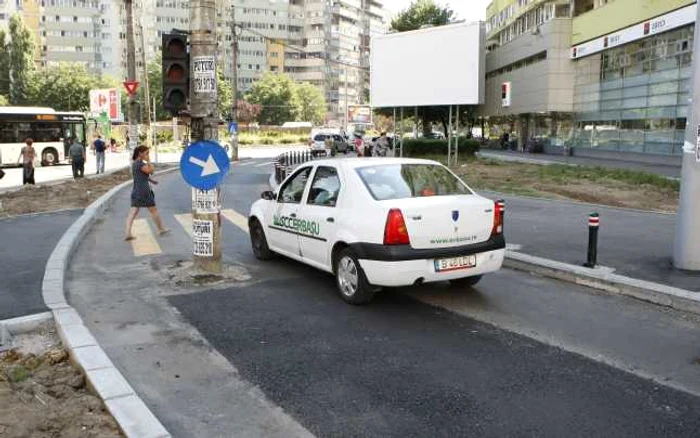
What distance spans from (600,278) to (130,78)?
20.5 meters

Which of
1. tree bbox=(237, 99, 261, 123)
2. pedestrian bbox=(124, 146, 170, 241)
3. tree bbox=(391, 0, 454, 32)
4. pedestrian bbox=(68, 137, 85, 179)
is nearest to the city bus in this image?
pedestrian bbox=(68, 137, 85, 179)

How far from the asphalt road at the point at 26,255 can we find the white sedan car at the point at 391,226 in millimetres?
2998

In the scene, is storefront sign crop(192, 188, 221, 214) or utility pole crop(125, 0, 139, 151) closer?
storefront sign crop(192, 188, 221, 214)

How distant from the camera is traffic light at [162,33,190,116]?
7.54m

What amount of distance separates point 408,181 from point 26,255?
18.7ft

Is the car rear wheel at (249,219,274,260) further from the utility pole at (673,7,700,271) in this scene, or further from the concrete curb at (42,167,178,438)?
the utility pole at (673,7,700,271)

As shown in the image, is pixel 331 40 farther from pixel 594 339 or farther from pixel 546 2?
pixel 594 339

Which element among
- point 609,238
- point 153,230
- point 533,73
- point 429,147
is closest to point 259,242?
point 153,230

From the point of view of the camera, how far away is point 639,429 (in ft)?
12.6

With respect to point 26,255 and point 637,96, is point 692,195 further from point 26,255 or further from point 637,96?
point 637,96

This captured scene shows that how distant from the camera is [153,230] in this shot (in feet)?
38.5

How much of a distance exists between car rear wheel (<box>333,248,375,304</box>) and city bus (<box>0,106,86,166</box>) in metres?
28.2

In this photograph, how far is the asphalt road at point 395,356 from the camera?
4.02 metres

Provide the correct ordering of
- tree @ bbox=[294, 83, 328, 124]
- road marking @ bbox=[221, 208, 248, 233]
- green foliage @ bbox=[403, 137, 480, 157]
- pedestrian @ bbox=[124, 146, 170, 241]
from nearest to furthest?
pedestrian @ bbox=[124, 146, 170, 241] < road marking @ bbox=[221, 208, 248, 233] < green foliage @ bbox=[403, 137, 480, 157] < tree @ bbox=[294, 83, 328, 124]
